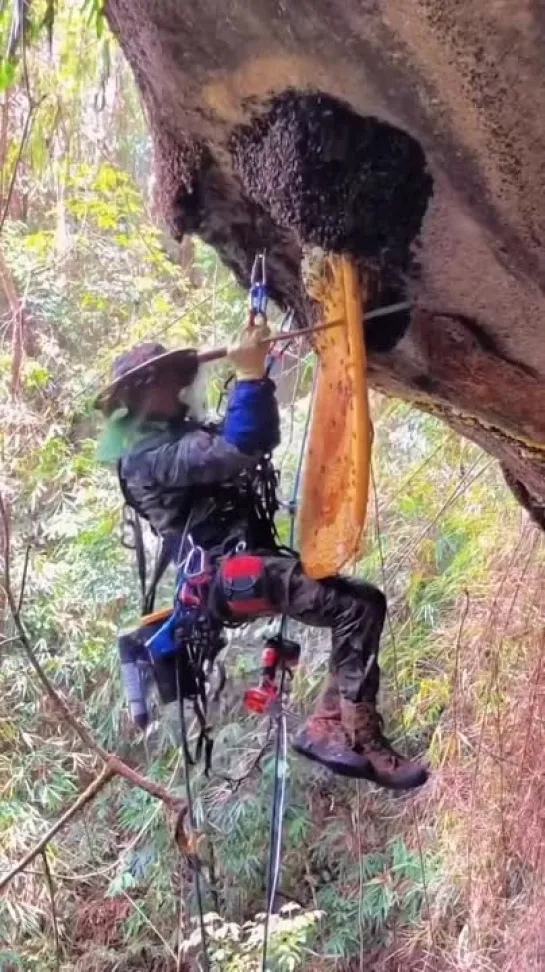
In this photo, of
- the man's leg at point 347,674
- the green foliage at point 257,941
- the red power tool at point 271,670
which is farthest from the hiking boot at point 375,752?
the green foliage at point 257,941

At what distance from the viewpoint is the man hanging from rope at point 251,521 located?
4.90ft

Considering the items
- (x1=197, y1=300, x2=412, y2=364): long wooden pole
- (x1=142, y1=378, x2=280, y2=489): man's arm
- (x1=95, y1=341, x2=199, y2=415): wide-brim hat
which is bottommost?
(x1=142, y1=378, x2=280, y2=489): man's arm

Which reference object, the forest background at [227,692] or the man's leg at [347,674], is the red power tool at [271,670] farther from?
the forest background at [227,692]

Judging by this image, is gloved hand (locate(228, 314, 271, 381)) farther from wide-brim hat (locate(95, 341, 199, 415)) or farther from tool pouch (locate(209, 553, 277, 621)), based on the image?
tool pouch (locate(209, 553, 277, 621))

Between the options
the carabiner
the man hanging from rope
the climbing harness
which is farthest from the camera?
the man hanging from rope

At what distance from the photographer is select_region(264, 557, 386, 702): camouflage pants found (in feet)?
5.12

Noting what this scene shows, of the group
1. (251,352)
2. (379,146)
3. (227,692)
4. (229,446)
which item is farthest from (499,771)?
(379,146)

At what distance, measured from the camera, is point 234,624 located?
5.50 ft

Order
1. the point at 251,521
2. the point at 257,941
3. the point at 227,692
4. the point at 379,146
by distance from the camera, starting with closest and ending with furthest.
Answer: the point at 379,146
the point at 251,521
the point at 257,941
the point at 227,692

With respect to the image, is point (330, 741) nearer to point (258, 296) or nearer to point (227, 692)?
point (258, 296)

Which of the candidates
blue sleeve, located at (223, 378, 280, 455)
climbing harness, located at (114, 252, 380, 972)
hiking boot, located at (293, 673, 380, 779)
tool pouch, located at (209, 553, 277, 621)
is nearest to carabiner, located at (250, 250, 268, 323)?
climbing harness, located at (114, 252, 380, 972)

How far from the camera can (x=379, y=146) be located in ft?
3.91

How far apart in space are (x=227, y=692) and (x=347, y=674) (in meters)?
2.63

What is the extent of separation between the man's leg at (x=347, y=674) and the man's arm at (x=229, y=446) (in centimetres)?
16
